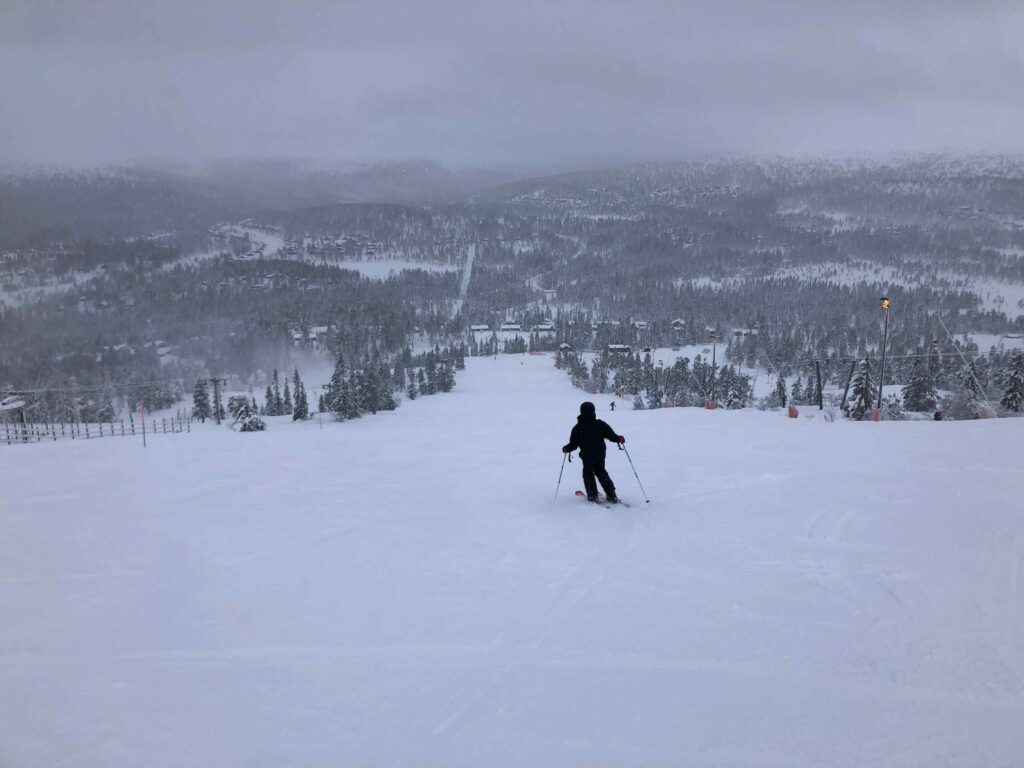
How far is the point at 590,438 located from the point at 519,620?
10.2 ft

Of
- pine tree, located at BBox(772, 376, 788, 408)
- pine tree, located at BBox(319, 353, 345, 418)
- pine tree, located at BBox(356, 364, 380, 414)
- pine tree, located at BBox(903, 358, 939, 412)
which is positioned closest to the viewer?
pine tree, located at BBox(772, 376, 788, 408)

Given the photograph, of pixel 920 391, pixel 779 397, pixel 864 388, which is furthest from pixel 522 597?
pixel 920 391

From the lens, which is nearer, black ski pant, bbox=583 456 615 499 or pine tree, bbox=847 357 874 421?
black ski pant, bbox=583 456 615 499

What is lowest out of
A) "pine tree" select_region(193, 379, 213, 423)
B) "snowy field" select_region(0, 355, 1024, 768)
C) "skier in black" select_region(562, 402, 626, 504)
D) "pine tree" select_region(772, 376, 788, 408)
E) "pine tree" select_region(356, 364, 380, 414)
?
"pine tree" select_region(193, 379, 213, 423)

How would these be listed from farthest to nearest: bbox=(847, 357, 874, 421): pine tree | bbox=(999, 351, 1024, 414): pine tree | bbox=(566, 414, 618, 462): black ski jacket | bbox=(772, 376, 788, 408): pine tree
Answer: bbox=(847, 357, 874, 421): pine tree, bbox=(999, 351, 1024, 414): pine tree, bbox=(772, 376, 788, 408): pine tree, bbox=(566, 414, 618, 462): black ski jacket

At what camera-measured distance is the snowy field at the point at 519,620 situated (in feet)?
10.9

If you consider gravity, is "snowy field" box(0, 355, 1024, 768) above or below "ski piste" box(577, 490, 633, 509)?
above

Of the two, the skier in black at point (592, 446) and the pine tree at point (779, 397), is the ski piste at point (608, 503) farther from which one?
the pine tree at point (779, 397)

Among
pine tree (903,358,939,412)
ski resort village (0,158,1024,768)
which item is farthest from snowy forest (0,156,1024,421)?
ski resort village (0,158,1024,768)

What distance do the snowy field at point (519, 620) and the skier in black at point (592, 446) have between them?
0.34m

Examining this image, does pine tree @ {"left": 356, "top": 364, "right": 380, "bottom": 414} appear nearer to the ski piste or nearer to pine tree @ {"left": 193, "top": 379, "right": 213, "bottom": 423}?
pine tree @ {"left": 193, "top": 379, "right": 213, "bottom": 423}

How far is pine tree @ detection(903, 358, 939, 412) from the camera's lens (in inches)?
1325

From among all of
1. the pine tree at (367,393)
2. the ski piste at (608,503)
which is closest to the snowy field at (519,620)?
the ski piste at (608,503)

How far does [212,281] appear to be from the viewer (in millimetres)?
153500
